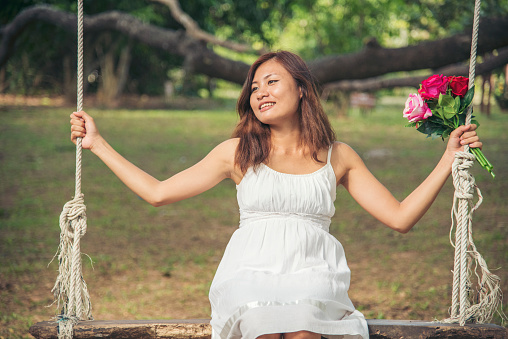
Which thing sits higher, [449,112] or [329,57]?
[329,57]

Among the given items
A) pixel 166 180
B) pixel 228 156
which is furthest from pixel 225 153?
pixel 166 180

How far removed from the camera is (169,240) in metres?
6.12

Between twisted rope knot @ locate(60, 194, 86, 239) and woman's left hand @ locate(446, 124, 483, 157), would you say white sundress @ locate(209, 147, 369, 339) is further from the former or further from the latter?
twisted rope knot @ locate(60, 194, 86, 239)

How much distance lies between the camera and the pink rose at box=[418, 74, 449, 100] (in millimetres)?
2555

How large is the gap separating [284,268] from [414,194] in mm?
657

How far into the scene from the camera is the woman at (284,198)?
218 cm

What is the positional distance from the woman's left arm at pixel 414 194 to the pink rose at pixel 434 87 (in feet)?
0.65

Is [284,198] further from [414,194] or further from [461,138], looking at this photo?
[461,138]

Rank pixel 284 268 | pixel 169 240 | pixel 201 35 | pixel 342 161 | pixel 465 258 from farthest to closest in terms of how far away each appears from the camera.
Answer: pixel 201 35 < pixel 169 240 < pixel 342 161 < pixel 465 258 < pixel 284 268

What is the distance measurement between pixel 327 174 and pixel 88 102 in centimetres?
2078

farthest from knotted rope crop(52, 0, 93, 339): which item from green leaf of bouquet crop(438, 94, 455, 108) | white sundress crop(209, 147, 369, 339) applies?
green leaf of bouquet crop(438, 94, 455, 108)

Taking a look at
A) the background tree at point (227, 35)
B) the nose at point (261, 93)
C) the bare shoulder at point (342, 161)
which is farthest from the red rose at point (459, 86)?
the background tree at point (227, 35)

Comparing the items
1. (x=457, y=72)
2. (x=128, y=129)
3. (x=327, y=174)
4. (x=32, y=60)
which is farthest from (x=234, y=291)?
(x=32, y=60)

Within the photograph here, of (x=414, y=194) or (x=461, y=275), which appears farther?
(x=414, y=194)
